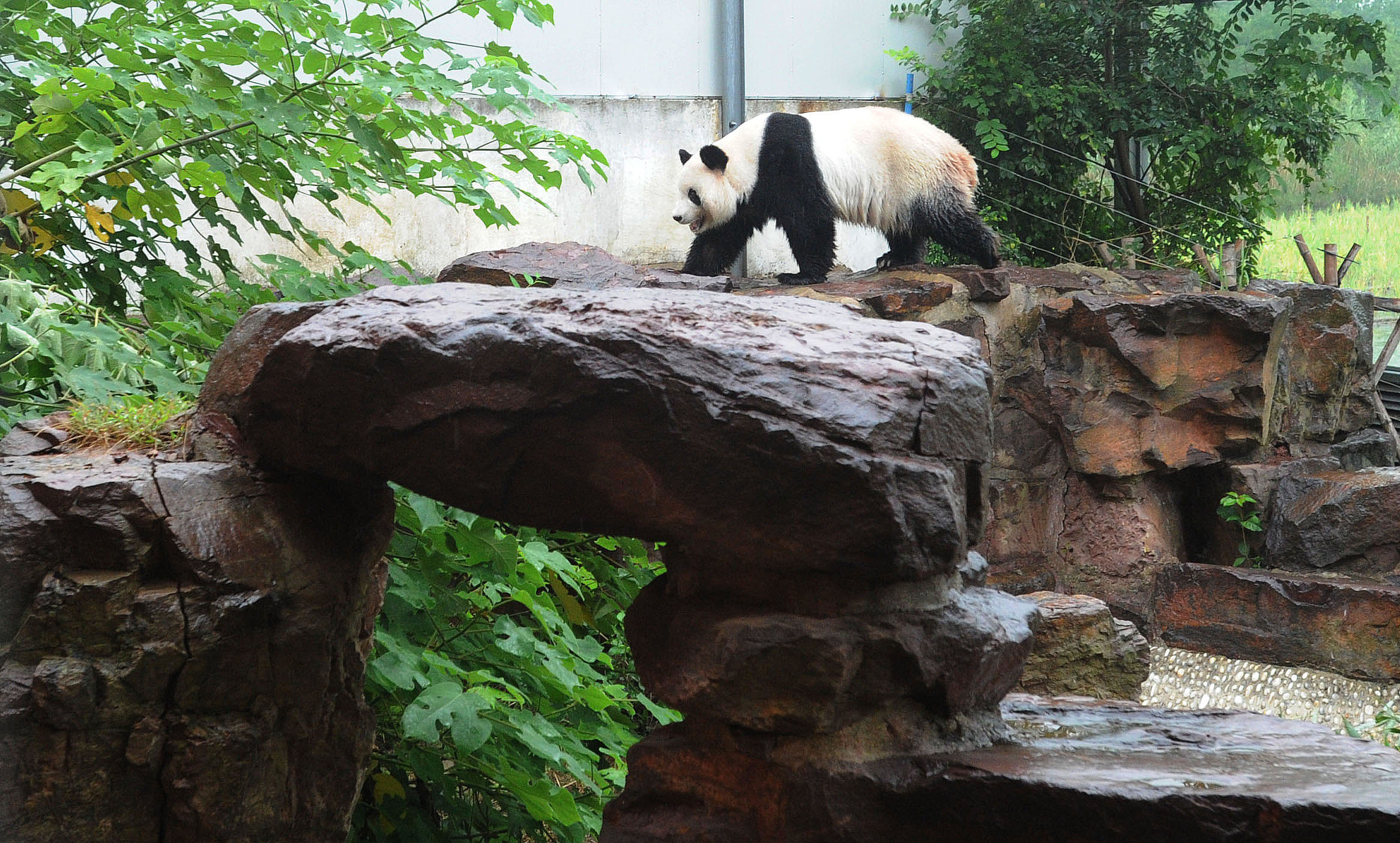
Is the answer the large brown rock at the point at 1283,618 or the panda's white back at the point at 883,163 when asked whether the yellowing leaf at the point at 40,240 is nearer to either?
the panda's white back at the point at 883,163

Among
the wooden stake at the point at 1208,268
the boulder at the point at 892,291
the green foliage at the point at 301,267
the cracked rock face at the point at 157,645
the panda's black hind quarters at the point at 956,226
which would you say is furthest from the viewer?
the wooden stake at the point at 1208,268

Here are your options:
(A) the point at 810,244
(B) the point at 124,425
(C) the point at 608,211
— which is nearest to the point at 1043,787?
(B) the point at 124,425

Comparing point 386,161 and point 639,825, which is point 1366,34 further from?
point 639,825

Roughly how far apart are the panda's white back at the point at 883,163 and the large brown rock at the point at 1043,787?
5329 millimetres

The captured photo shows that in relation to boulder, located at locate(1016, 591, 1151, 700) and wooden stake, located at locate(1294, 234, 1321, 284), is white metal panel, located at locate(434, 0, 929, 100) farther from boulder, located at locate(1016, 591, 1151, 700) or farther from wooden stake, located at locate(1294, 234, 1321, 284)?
boulder, located at locate(1016, 591, 1151, 700)

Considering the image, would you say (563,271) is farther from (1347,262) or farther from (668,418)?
(1347,262)

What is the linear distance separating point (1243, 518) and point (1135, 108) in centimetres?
337

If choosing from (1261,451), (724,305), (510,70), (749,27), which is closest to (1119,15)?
(749,27)

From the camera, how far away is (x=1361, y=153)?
8.09 metres

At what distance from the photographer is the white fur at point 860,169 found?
692 centimetres

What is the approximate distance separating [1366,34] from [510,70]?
7125 mm

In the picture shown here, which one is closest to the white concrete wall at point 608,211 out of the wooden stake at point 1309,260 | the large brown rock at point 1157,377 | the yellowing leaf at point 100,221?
the large brown rock at point 1157,377

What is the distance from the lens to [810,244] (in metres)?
6.88

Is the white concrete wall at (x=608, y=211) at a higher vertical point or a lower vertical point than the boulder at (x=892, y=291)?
higher
